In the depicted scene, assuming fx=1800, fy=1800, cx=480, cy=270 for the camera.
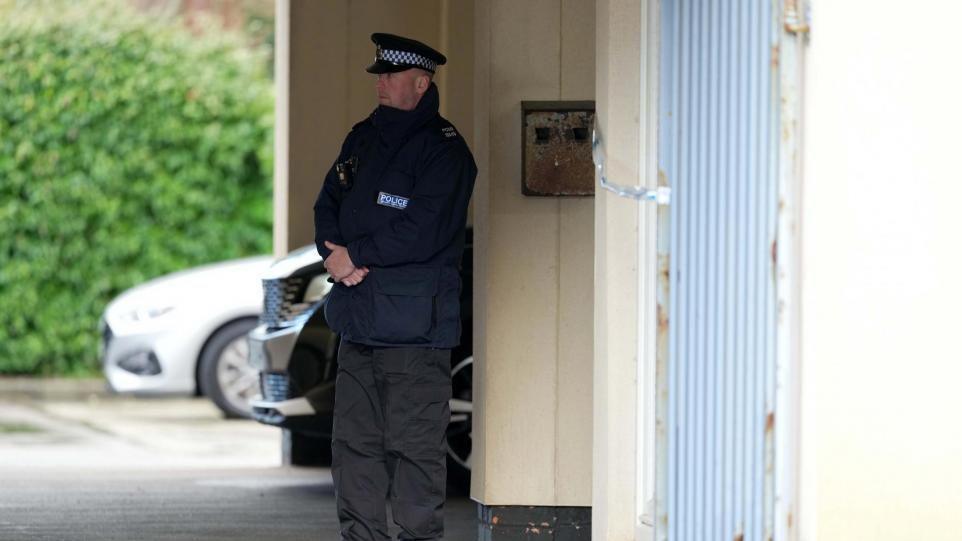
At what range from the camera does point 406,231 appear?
595 cm

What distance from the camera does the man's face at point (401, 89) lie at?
615 centimetres

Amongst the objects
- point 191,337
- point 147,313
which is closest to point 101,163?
point 147,313

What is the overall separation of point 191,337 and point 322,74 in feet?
11.6

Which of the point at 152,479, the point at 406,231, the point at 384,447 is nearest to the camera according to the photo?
the point at 406,231

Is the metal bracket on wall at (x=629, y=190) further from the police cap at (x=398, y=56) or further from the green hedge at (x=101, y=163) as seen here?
the green hedge at (x=101, y=163)

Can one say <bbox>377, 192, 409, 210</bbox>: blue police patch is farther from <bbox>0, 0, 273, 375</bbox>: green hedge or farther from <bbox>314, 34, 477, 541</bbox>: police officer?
<bbox>0, 0, 273, 375</bbox>: green hedge

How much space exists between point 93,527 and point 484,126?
239 centimetres

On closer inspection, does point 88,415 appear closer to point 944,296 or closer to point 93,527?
point 93,527

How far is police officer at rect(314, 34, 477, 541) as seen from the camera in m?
5.97

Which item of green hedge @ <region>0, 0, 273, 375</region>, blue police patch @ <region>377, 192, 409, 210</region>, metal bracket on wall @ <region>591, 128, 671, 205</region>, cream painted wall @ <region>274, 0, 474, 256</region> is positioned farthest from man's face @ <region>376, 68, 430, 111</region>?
green hedge @ <region>0, 0, 273, 375</region>

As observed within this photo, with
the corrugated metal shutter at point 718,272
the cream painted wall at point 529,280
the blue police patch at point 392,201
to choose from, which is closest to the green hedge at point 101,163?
the cream painted wall at point 529,280

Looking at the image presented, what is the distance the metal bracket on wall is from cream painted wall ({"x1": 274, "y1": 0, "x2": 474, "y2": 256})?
4.56m

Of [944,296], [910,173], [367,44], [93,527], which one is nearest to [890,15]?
[910,173]

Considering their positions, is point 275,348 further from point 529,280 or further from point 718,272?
point 718,272
